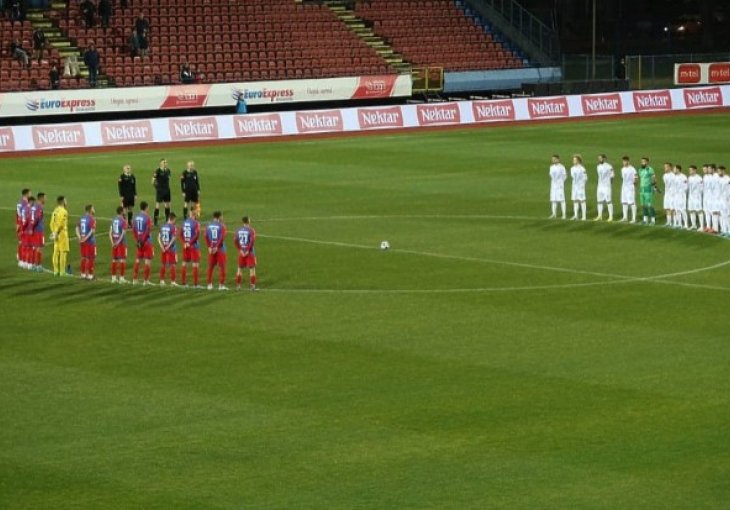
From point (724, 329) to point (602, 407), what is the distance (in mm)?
5738

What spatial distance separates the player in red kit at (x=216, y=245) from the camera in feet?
95.2

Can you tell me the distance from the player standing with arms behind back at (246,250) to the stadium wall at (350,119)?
1033 inches

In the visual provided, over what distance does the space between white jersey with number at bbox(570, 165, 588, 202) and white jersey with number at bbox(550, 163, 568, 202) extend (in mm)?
272

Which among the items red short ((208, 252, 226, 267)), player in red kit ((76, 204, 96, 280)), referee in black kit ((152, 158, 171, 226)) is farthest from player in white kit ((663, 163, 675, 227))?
player in red kit ((76, 204, 96, 280))

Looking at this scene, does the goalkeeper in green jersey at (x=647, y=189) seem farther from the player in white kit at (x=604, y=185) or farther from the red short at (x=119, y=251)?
the red short at (x=119, y=251)

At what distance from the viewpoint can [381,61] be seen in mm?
72562

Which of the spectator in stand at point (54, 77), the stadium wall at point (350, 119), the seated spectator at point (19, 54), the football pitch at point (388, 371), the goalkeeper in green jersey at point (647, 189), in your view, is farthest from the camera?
the seated spectator at point (19, 54)

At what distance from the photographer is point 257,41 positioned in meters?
70.1

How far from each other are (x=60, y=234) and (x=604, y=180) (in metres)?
14.1

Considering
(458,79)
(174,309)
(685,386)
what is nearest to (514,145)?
(458,79)

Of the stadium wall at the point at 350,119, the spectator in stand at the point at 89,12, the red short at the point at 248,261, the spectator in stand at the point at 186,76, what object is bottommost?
the red short at the point at 248,261

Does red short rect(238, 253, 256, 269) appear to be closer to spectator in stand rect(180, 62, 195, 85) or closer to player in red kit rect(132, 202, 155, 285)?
player in red kit rect(132, 202, 155, 285)

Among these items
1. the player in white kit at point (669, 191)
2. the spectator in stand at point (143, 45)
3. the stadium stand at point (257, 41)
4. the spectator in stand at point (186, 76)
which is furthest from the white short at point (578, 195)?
the spectator in stand at point (143, 45)

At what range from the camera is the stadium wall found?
182ft
